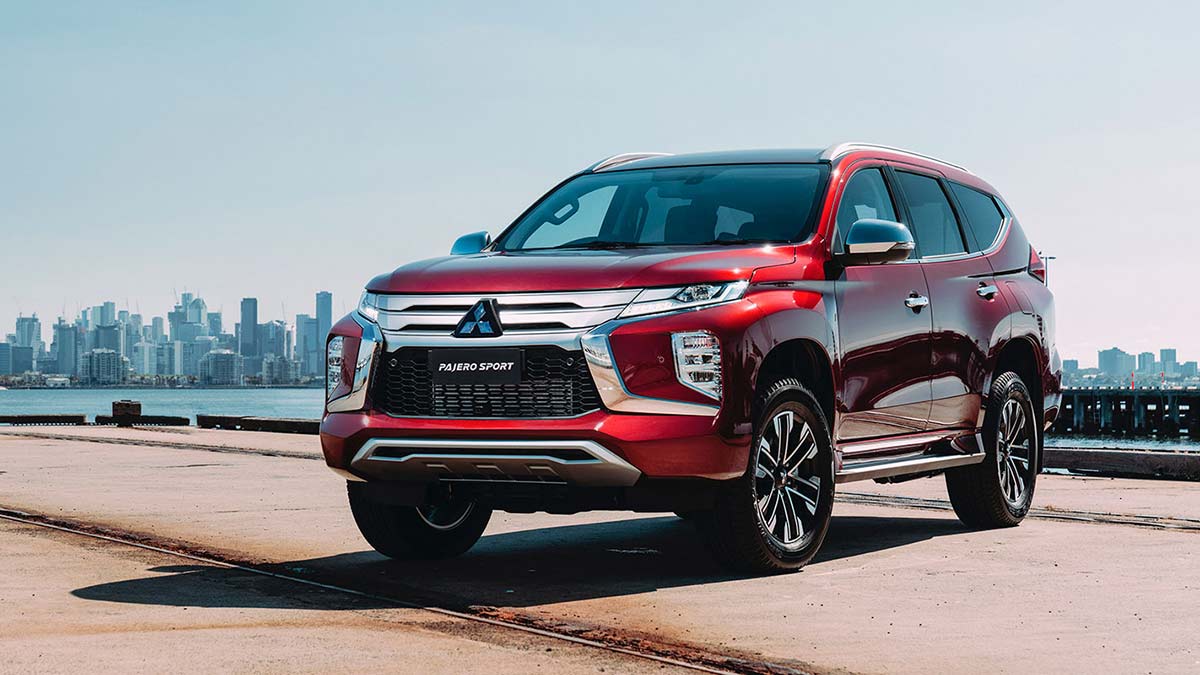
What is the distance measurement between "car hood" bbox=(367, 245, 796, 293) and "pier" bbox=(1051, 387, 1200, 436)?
83.4 metres

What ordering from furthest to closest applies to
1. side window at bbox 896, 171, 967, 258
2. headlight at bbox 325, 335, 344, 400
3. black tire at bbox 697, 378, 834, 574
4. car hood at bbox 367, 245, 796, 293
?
side window at bbox 896, 171, 967, 258 < headlight at bbox 325, 335, 344, 400 < black tire at bbox 697, 378, 834, 574 < car hood at bbox 367, 245, 796, 293

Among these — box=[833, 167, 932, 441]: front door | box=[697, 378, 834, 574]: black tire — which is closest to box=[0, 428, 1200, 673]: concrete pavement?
Result: box=[697, 378, 834, 574]: black tire

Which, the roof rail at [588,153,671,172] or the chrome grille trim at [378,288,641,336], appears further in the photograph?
the roof rail at [588,153,671,172]

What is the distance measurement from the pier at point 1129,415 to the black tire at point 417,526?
82.6 m

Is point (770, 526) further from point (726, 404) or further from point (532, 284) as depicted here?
point (532, 284)

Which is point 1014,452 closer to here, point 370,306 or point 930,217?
point 930,217

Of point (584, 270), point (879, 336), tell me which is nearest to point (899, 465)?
point (879, 336)

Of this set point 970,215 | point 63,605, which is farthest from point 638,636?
point 970,215

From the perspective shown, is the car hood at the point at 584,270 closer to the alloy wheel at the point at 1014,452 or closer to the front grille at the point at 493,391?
the front grille at the point at 493,391

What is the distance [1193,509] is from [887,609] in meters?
5.30

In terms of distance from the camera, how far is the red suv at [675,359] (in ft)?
22.6

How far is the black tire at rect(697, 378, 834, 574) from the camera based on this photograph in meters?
7.20

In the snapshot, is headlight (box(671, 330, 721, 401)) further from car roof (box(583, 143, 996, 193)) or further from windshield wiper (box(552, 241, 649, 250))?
car roof (box(583, 143, 996, 193))

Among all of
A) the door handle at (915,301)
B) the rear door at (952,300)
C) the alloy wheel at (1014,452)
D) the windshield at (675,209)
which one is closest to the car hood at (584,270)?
the windshield at (675,209)
